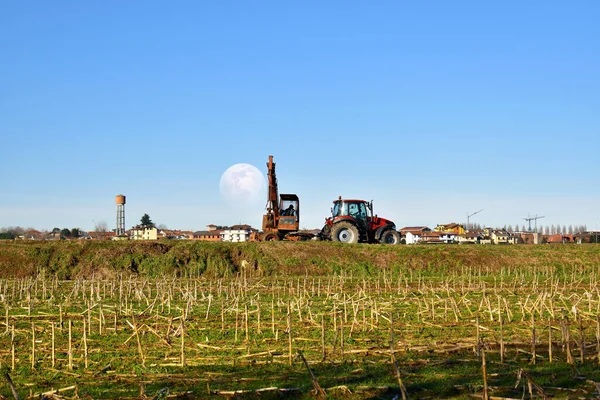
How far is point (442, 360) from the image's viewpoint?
14094 mm

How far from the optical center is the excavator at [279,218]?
42.7 metres

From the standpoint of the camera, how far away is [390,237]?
42.7 meters

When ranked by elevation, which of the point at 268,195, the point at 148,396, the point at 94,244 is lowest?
the point at 148,396

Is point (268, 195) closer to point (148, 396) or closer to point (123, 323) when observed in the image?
point (123, 323)

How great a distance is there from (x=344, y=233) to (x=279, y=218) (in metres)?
3.98

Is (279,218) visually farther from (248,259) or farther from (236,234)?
(236,234)

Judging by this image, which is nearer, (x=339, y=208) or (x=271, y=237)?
(x=339, y=208)

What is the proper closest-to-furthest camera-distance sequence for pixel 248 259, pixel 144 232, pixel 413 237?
pixel 248 259 < pixel 144 232 < pixel 413 237

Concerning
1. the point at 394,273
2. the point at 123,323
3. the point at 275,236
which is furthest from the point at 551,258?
the point at 123,323

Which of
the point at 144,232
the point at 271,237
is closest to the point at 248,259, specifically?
the point at 271,237

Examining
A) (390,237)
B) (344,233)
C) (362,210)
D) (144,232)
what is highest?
(144,232)

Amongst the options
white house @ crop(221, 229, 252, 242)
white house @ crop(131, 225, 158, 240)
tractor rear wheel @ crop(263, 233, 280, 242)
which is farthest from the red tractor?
white house @ crop(221, 229, 252, 242)

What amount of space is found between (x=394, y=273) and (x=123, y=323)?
20635 millimetres

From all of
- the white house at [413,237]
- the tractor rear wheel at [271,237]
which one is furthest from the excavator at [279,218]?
the white house at [413,237]
